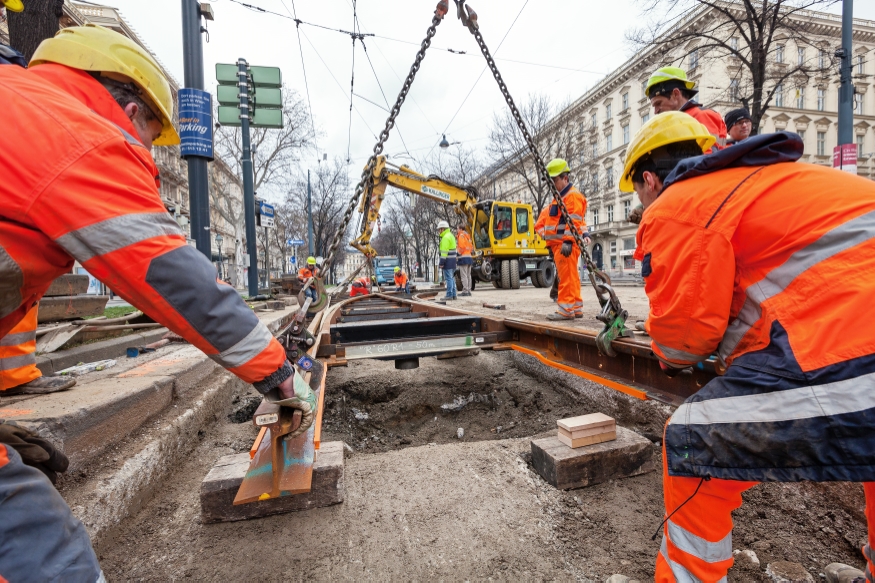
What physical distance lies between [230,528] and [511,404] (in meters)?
3.27

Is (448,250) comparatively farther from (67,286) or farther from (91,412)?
(91,412)

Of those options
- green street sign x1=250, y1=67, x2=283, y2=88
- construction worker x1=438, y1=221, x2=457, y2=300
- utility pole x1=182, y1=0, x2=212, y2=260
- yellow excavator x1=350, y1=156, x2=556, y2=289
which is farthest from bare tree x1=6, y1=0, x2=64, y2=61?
yellow excavator x1=350, y1=156, x2=556, y2=289

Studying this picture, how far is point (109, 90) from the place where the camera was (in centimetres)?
140

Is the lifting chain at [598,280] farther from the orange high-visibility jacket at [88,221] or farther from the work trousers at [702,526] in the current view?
the orange high-visibility jacket at [88,221]

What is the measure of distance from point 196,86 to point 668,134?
758cm

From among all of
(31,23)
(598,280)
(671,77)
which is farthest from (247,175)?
(598,280)

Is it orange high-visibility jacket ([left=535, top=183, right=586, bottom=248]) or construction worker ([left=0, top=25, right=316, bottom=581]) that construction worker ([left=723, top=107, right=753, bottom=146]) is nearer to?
orange high-visibility jacket ([left=535, top=183, right=586, bottom=248])

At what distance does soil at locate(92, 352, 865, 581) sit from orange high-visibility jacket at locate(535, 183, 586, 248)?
12.3 feet

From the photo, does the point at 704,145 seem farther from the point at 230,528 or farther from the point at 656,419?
the point at 230,528

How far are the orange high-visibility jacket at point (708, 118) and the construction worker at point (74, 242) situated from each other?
4174mm

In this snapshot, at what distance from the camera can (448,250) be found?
13125mm

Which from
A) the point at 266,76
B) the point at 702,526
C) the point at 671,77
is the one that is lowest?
the point at 702,526

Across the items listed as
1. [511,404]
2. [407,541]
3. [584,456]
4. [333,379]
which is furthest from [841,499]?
[333,379]

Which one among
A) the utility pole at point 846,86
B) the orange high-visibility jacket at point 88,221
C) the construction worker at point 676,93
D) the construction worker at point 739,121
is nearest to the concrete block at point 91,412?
the orange high-visibility jacket at point 88,221
